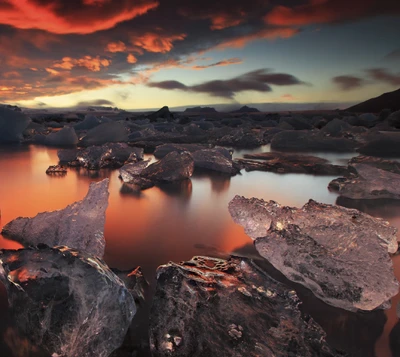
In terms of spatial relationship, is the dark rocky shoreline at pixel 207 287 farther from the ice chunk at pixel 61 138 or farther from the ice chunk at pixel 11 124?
the ice chunk at pixel 11 124

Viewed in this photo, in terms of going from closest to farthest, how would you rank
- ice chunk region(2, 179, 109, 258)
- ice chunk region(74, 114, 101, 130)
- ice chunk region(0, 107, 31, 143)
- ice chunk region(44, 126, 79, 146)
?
ice chunk region(2, 179, 109, 258), ice chunk region(44, 126, 79, 146), ice chunk region(0, 107, 31, 143), ice chunk region(74, 114, 101, 130)

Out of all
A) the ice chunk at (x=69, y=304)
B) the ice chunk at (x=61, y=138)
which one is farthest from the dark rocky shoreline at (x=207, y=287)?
the ice chunk at (x=61, y=138)

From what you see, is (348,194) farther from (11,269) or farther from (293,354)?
(11,269)

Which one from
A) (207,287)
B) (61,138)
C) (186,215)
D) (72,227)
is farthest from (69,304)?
(61,138)

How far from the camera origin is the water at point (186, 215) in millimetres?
731

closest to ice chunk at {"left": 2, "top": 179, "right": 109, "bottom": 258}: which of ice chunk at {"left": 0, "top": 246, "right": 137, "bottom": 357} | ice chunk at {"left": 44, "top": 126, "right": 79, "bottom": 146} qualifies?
ice chunk at {"left": 0, "top": 246, "right": 137, "bottom": 357}

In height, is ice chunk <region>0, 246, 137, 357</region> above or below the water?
above

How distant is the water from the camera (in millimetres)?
731

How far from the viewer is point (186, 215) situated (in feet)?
5.02

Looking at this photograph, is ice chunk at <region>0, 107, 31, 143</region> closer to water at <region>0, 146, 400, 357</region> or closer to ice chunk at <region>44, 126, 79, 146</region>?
ice chunk at <region>44, 126, 79, 146</region>

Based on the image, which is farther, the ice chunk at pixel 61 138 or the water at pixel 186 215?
the ice chunk at pixel 61 138

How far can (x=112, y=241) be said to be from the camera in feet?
3.87

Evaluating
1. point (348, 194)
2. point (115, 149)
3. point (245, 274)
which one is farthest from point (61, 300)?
point (115, 149)

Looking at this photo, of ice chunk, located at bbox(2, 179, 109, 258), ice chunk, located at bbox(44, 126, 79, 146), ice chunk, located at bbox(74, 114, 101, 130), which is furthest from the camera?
ice chunk, located at bbox(74, 114, 101, 130)
